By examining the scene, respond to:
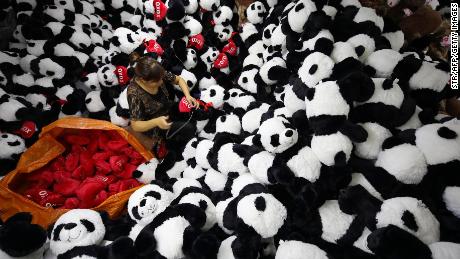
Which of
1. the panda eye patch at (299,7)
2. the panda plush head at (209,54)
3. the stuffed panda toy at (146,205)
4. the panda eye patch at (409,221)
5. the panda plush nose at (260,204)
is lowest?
A: the stuffed panda toy at (146,205)

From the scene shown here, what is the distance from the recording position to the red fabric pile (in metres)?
2.02

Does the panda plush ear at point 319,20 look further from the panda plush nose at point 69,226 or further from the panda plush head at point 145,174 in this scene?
the panda plush nose at point 69,226

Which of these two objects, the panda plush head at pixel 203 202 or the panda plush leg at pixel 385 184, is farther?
the panda plush head at pixel 203 202

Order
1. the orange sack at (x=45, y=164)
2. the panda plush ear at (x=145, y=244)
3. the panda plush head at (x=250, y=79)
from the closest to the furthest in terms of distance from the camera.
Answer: the panda plush ear at (x=145, y=244), the orange sack at (x=45, y=164), the panda plush head at (x=250, y=79)

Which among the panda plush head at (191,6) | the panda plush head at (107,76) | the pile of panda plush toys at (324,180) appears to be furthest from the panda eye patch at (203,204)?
the panda plush head at (191,6)

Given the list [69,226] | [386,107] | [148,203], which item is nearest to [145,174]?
[148,203]

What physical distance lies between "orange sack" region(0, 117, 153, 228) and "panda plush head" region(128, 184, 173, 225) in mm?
368

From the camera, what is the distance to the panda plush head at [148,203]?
153cm

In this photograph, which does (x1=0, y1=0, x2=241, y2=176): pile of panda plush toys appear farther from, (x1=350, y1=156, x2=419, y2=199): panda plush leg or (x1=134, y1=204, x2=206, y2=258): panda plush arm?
(x1=350, y1=156, x2=419, y2=199): panda plush leg

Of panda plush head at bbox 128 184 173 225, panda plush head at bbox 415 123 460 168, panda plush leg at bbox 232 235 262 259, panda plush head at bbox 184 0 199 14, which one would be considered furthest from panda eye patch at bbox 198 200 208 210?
panda plush head at bbox 184 0 199 14

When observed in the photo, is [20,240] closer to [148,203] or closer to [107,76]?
[148,203]

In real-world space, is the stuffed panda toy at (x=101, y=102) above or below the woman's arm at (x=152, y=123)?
below

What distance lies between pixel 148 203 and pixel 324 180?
88 cm

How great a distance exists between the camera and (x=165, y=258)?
51.0 inches
